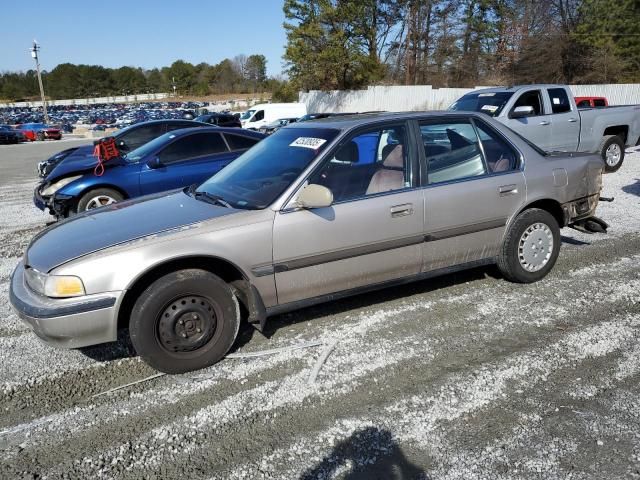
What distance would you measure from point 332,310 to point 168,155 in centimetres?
450

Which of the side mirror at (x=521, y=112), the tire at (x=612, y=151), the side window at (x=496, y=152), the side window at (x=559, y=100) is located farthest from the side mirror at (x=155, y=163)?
the tire at (x=612, y=151)

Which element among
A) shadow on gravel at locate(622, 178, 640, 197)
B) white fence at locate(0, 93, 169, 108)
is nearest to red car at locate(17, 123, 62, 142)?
shadow on gravel at locate(622, 178, 640, 197)

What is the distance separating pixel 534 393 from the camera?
3.02 meters

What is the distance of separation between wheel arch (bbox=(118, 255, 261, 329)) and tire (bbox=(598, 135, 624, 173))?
9832mm

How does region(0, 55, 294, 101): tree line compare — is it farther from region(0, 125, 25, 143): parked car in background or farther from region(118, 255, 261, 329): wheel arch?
region(118, 255, 261, 329): wheel arch

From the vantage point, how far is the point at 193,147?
25.6ft

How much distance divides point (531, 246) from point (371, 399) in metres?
2.39

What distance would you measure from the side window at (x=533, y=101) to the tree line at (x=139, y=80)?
97576 mm

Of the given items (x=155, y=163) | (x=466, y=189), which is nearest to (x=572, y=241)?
(x=466, y=189)

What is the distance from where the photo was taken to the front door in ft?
11.5

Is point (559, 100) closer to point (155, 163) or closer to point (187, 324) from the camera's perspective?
point (155, 163)

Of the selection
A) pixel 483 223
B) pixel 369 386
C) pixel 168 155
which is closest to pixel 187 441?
pixel 369 386

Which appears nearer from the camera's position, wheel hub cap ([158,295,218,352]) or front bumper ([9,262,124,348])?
front bumper ([9,262,124,348])

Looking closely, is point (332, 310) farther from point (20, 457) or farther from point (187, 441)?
point (20, 457)
